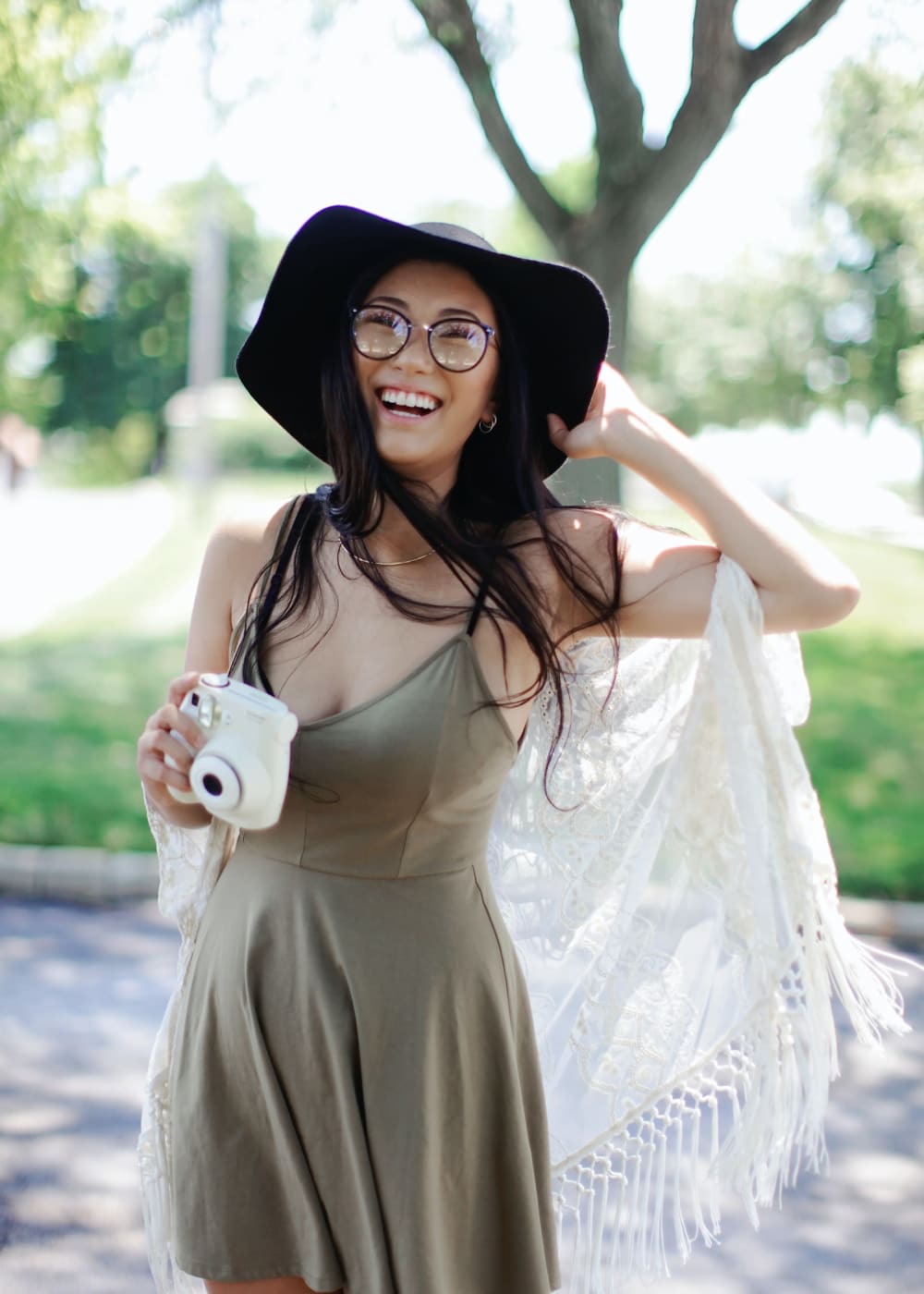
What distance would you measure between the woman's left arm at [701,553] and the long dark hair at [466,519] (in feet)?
0.18

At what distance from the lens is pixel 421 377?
202cm

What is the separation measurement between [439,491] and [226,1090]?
978 mm

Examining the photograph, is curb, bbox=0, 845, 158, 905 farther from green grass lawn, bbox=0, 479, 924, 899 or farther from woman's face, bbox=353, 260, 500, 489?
woman's face, bbox=353, 260, 500, 489

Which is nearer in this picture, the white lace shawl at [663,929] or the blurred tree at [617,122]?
the white lace shawl at [663,929]

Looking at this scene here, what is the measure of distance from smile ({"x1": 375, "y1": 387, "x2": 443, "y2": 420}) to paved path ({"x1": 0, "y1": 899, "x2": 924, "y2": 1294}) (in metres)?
2.23

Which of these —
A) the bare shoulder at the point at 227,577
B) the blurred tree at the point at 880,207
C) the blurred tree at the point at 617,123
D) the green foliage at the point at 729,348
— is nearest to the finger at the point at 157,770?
the bare shoulder at the point at 227,577

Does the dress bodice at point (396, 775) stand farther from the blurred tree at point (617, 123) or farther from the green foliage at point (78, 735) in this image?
the green foliage at point (78, 735)

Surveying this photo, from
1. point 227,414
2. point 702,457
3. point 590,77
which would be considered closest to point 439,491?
point 702,457

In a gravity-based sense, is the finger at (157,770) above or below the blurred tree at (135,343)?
below

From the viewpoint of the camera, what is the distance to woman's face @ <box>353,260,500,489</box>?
2.03 meters

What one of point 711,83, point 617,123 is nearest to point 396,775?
point 711,83

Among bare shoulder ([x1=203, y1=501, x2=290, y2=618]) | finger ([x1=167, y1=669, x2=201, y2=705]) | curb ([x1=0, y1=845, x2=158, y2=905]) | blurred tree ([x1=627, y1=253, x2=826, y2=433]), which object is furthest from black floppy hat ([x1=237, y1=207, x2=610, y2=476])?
blurred tree ([x1=627, y1=253, x2=826, y2=433])

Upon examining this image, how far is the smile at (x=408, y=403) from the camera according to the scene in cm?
204

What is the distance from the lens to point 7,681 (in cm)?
1043
